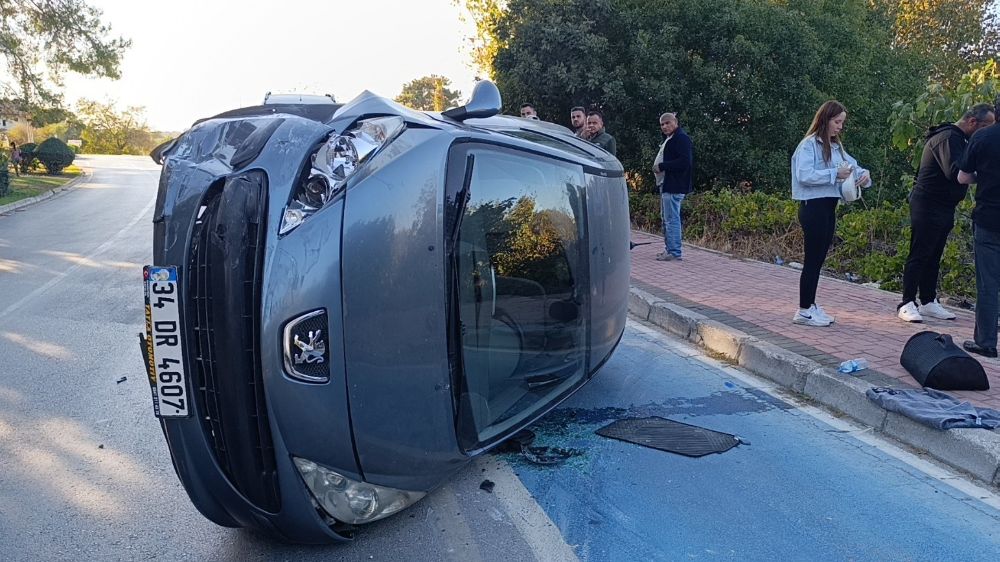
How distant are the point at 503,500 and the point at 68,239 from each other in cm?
1213

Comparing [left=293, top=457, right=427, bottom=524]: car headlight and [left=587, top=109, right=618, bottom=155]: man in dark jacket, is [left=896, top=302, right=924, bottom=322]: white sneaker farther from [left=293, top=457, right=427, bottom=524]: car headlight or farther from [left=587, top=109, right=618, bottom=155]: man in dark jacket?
[left=293, top=457, right=427, bottom=524]: car headlight

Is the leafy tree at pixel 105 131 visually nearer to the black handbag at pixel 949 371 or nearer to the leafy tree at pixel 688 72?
the leafy tree at pixel 688 72

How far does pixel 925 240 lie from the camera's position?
6074 millimetres

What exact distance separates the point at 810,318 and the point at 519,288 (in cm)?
365

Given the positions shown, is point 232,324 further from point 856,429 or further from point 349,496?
point 856,429

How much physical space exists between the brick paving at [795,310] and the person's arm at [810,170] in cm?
121

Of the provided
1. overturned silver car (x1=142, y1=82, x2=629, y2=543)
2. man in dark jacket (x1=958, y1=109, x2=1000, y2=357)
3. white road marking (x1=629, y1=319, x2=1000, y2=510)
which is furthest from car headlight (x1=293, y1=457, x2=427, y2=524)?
man in dark jacket (x1=958, y1=109, x2=1000, y2=357)

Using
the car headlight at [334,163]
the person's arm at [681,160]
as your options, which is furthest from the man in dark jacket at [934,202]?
the car headlight at [334,163]

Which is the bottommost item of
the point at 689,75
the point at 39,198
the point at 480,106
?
the point at 39,198

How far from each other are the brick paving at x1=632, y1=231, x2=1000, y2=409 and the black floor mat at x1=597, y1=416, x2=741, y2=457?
1321 mm

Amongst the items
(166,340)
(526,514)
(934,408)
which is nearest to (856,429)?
(934,408)

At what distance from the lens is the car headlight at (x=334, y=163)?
260 cm

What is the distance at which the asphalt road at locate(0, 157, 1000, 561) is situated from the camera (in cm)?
304

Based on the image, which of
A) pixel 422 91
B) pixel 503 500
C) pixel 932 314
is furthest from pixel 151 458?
pixel 422 91
